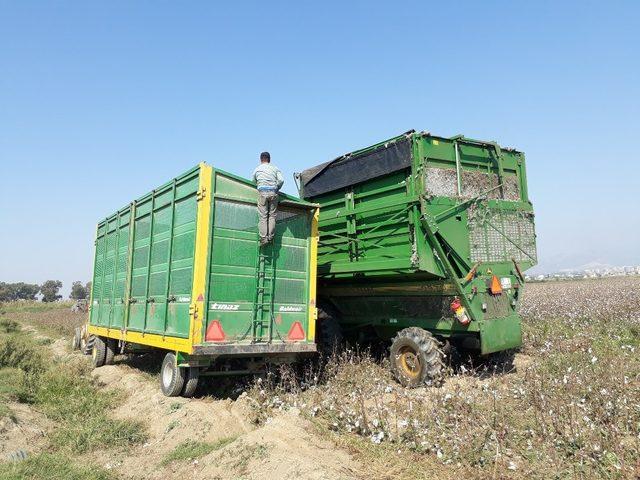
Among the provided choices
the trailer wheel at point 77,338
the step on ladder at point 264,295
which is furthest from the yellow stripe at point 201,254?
the trailer wheel at point 77,338

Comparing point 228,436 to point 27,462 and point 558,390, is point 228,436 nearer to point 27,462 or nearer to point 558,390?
point 27,462

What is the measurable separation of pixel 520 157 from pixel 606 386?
15.4 feet

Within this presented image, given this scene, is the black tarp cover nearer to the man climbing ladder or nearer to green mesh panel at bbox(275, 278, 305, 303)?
the man climbing ladder

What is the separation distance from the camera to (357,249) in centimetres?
864

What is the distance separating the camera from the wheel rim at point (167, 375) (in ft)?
24.3

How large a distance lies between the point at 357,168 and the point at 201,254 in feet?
11.6

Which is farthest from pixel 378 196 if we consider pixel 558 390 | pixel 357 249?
pixel 558 390

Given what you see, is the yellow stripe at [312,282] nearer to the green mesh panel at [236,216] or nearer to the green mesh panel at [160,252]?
the green mesh panel at [236,216]

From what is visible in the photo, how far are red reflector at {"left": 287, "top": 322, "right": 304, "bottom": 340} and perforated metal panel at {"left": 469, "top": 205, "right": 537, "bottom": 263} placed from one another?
292 cm

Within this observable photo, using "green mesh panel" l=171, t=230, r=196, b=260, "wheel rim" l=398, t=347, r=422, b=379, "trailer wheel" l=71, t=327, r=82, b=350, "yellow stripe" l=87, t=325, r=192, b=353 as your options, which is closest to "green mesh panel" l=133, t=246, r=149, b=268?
"yellow stripe" l=87, t=325, r=192, b=353

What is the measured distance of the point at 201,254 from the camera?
669 centimetres

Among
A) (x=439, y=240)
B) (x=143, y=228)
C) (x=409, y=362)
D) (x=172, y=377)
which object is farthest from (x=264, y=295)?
(x=143, y=228)

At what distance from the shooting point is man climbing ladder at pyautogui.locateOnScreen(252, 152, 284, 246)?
716cm

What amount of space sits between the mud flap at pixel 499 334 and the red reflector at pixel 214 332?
12.5 feet
